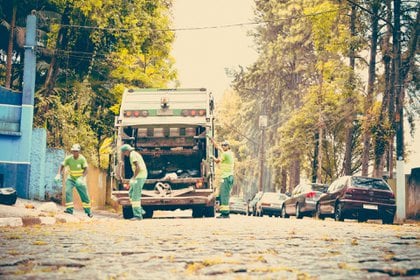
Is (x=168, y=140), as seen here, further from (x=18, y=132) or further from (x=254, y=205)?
(x=254, y=205)

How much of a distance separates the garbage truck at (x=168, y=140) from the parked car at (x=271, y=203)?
11.4 m

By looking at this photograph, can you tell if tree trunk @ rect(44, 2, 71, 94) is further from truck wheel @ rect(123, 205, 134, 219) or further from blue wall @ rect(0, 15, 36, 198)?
truck wheel @ rect(123, 205, 134, 219)

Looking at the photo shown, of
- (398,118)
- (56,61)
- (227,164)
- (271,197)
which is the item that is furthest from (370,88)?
(56,61)

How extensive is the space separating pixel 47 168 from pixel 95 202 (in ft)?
17.0

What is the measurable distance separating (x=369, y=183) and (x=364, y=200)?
0.71 meters

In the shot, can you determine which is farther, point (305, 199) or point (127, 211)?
point (305, 199)

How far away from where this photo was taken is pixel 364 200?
18.7 meters

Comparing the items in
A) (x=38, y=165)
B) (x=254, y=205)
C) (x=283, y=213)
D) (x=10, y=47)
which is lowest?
(x=283, y=213)

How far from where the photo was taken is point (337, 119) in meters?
30.4

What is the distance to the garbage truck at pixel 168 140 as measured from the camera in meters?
16.2

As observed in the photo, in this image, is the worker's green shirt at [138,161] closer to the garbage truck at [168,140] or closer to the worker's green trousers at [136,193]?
the worker's green trousers at [136,193]

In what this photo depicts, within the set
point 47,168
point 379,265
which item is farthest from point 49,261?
point 47,168

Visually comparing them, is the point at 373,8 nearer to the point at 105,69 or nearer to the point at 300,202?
the point at 300,202

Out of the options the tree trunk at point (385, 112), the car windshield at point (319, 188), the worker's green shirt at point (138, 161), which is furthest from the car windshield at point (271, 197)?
the worker's green shirt at point (138, 161)
